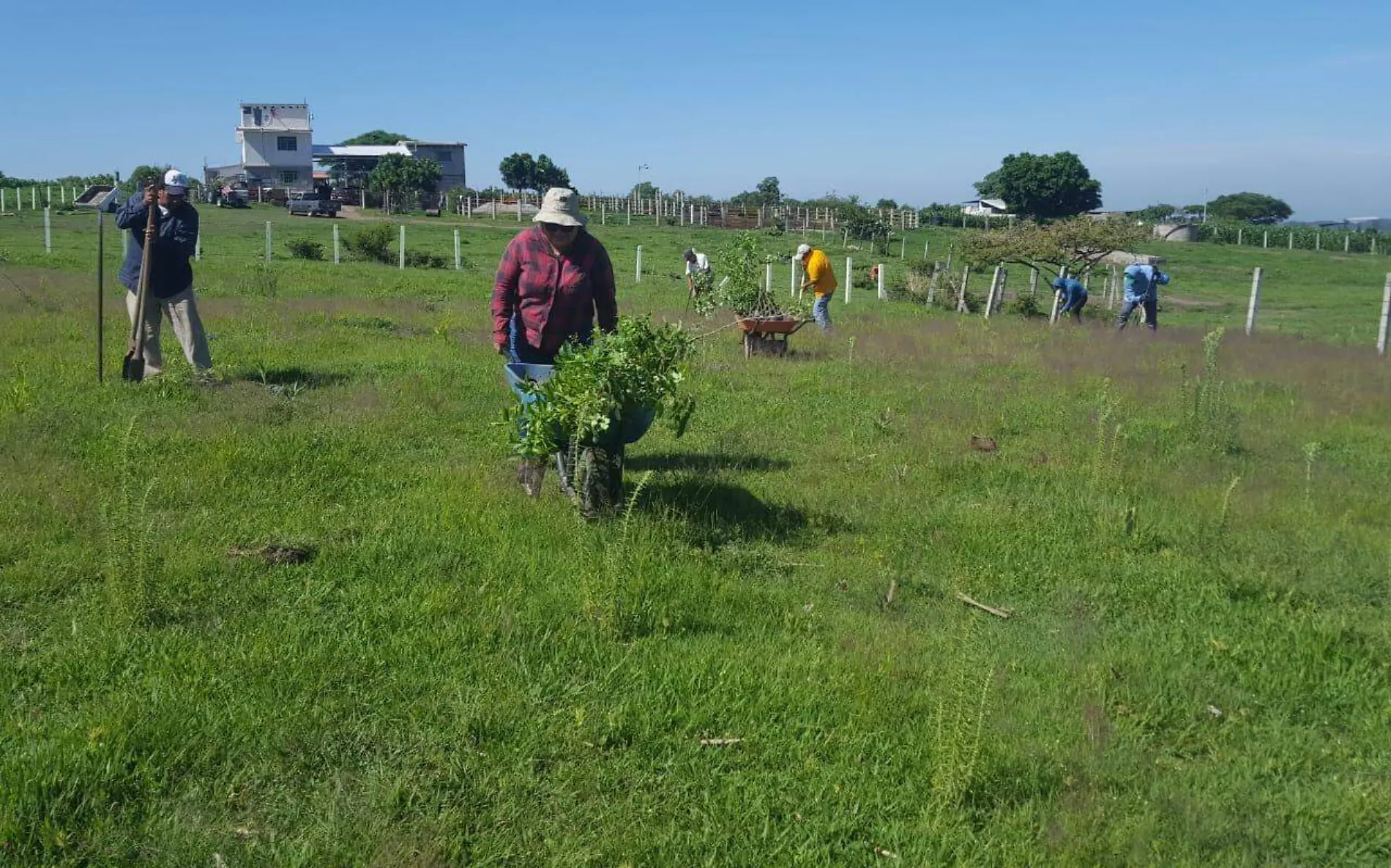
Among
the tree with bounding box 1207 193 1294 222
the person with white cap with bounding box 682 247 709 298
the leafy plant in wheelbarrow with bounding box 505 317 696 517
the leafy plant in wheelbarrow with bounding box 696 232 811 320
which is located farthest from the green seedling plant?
the tree with bounding box 1207 193 1294 222

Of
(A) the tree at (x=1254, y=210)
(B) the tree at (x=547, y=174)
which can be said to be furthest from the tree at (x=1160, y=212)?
(B) the tree at (x=547, y=174)

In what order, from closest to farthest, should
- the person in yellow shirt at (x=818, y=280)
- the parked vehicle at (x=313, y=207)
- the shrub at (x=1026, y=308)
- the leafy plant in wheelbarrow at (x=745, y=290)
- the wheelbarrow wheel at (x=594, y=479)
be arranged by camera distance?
the wheelbarrow wheel at (x=594, y=479) → the leafy plant in wheelbarrow at (x=745, y=290) → the person in yellow shirt at (x=818, y=280) → the shrub at (x=1026, y=308) → the parked vehicle at (x=313, y=207)

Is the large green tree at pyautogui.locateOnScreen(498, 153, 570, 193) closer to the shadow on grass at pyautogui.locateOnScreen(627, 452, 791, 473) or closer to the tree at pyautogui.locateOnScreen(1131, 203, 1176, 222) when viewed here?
the tree at pyautogui.locateOnScreen(1131, 203, 1176, 222)

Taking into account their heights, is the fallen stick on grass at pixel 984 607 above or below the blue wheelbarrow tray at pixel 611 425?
below

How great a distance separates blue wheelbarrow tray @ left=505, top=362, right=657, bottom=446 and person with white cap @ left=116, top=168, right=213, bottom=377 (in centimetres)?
445

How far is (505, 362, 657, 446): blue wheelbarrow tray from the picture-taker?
6676 mm

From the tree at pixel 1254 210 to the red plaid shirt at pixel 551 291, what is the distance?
110 m

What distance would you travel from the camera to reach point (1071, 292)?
24.5m

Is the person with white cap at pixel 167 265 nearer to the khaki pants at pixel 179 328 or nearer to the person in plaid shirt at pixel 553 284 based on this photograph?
the khaki pants at pixel 179 328

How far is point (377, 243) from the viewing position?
32531 mm

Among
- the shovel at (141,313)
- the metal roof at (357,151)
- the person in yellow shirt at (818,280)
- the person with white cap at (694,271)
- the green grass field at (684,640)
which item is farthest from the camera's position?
the metal roof at (357,151)

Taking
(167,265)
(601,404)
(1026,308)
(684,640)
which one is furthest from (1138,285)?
(684,640)

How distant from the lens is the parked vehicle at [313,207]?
193 ft

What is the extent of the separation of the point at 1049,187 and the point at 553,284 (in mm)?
85932
